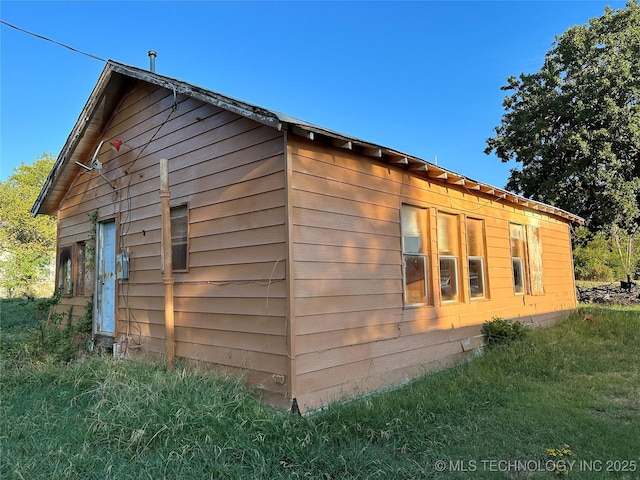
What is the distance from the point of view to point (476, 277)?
7453 mm

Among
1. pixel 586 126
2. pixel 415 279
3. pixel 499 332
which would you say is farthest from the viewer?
pixel 586 126

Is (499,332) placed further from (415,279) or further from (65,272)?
(65,272)

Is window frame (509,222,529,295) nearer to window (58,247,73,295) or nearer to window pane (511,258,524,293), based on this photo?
window pane (511,258,524,293)

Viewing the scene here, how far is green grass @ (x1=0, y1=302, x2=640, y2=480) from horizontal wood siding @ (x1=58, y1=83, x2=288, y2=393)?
22.5 inches

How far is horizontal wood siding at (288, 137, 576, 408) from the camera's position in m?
4.31

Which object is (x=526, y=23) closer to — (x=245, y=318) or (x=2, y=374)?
(x=245, y=318)

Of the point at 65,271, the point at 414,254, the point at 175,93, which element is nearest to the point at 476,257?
the point at 414,254

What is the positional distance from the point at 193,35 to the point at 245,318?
6752 millimetres

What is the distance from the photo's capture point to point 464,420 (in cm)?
402

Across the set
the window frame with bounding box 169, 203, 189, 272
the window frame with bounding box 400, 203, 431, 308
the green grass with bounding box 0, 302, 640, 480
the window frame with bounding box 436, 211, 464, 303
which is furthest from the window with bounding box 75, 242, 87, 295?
the window frame with bounding box 436, 211, 464, 303

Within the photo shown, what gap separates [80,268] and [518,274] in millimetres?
9451

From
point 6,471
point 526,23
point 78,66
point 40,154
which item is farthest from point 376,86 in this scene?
point 40,154

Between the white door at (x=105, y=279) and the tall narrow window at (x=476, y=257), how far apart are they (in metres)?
6.46

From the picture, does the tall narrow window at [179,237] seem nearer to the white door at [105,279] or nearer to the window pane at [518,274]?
the white door at [105,279]
